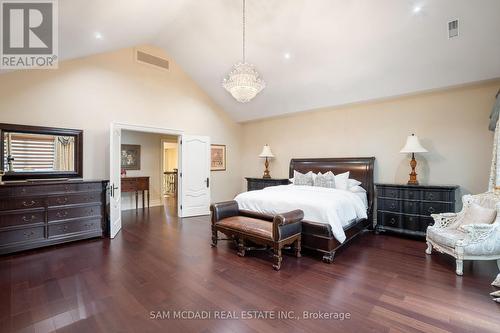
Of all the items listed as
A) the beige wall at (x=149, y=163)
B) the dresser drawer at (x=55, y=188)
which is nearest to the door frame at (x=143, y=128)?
the dresser drawer at (x=55, y=188)

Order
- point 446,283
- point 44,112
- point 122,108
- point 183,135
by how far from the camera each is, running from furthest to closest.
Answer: point 183,135, point 122,108, point 44,112, point 446,283

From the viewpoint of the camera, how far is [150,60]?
5840 mm

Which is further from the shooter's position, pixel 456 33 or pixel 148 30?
pixel 148 30

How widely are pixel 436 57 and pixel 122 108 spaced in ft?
20.2

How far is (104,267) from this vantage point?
10.3 ft

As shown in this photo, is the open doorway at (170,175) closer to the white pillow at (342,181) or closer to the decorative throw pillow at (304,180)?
the decorative throw pillow at (304,180)

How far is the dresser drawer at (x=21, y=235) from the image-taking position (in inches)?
139

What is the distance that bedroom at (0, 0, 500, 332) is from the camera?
2.27 m

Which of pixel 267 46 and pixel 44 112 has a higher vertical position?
pixel 267 46

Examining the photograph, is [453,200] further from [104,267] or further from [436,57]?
[104,267]

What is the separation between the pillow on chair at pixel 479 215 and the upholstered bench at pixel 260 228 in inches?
91.8

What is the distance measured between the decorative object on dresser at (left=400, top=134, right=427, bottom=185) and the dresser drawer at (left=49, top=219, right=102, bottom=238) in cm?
587

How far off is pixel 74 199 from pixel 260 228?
3.31 metres

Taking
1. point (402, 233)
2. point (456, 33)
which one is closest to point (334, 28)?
point (456, 33)
